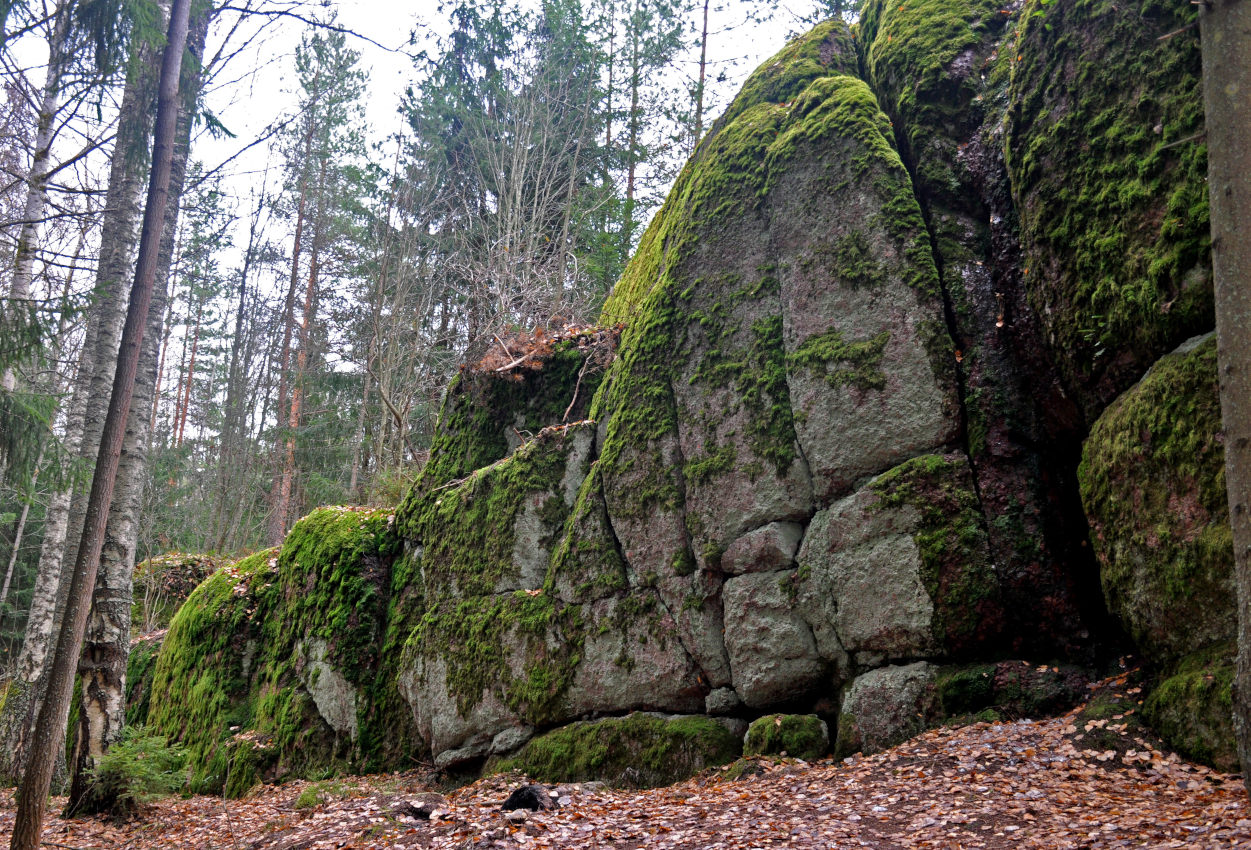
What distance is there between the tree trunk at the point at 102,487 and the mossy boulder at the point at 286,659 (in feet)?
10.6

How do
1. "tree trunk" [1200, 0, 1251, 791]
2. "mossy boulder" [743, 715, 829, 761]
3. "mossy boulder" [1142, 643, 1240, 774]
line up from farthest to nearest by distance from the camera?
"mossy boulder" [743, 715, 829, 761] → "mossy boulder" [1142, 643, 1240, 774] → "tree trunk" [1200, 0, 1251, 791]

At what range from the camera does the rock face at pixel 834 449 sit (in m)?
5.28

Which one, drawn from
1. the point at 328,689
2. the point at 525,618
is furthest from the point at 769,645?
the point at 328,689

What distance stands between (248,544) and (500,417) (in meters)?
12.7

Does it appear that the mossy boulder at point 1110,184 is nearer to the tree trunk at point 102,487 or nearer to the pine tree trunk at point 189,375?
the tree trunk at point 102,487

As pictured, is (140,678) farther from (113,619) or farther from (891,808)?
(891,808)

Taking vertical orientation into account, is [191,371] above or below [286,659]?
above

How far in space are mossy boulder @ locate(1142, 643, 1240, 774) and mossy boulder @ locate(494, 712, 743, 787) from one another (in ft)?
10.1

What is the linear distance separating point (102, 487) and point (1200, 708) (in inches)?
308

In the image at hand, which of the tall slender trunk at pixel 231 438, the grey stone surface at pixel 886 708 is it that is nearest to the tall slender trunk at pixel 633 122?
the tall slender trunk at pixel 231 438

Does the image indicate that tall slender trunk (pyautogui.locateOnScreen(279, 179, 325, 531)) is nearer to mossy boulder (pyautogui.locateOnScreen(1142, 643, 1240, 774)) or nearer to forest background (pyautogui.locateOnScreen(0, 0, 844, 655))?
forest background (pyautogui.locateOnScreen(0, 0, 844, 655))

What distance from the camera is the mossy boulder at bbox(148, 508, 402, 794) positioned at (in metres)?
9.10

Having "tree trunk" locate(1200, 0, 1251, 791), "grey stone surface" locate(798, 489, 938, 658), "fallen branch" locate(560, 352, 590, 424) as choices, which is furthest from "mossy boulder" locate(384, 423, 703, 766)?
"tree trunk" locate(1200, 0, 1251, 791)

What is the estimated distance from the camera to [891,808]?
4.41m
